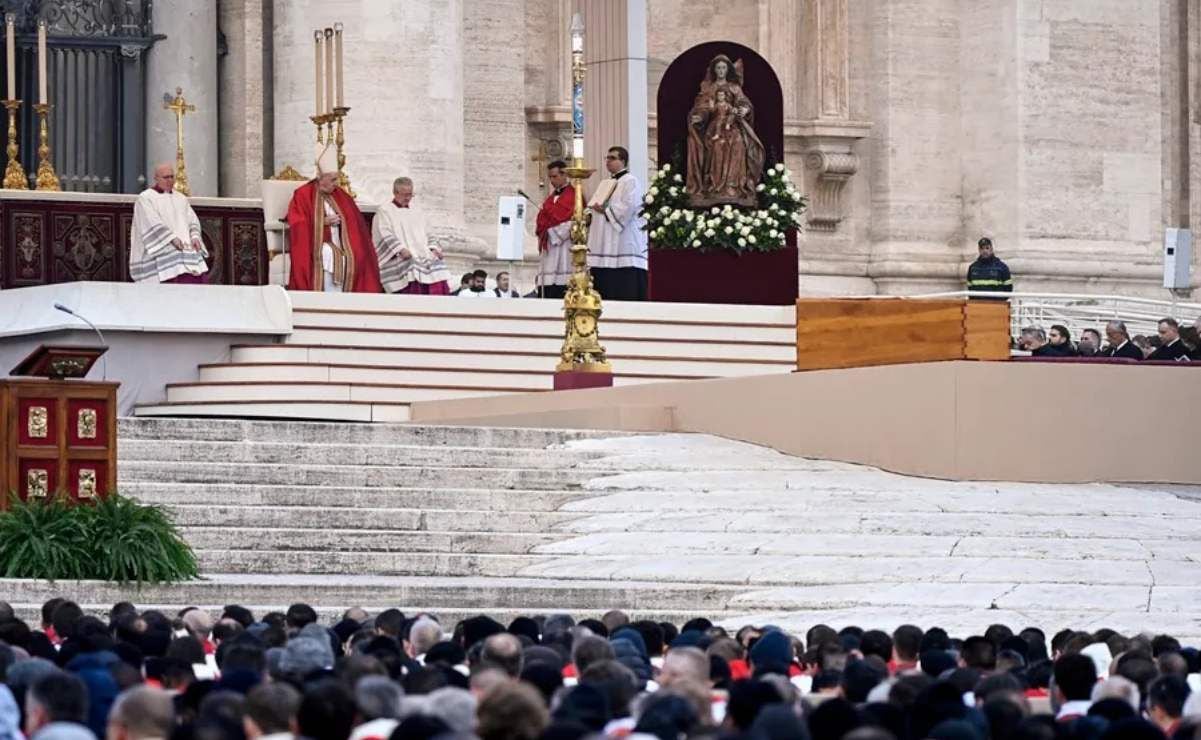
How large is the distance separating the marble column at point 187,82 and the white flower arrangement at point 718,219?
16.2ft

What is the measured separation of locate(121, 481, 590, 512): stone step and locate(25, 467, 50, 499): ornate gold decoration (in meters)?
1.41

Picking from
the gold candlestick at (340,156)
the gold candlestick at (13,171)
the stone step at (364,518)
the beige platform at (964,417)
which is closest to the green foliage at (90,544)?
the stone step at (364,518)

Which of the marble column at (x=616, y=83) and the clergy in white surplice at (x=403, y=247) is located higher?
the marble column at (x=616, y=83)

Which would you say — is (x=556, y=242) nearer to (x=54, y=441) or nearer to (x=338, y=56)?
(x=338, y=56)

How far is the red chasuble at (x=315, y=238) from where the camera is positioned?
25797 millimetres

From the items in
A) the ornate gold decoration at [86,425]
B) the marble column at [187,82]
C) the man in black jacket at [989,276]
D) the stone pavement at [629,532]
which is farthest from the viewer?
the marble column at [187,82]

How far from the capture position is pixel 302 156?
29.1 meters

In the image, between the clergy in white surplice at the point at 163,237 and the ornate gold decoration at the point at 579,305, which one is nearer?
the ornate gold decoration at the point at 579,305

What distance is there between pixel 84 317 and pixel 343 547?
573cm

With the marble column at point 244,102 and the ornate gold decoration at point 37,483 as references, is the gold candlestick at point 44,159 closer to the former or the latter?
the marble column at point 244,102

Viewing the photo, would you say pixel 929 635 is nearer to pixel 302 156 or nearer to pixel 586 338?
pixel 586 338

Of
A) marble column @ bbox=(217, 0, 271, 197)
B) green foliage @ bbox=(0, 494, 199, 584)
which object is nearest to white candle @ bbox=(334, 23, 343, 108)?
marble column @ bbox=(217, 0, 271, 197)

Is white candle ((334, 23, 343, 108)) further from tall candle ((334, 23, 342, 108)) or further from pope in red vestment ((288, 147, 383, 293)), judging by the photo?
pope in red vestment ((288, 147, 383, 293))

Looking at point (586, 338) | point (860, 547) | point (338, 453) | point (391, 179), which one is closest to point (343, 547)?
point (338, 453)
